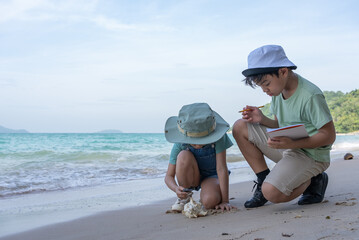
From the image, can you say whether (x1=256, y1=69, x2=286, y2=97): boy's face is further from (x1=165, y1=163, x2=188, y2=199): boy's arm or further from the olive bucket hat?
(x1=165, y1=163, x2=188, y2=199): boy's arm

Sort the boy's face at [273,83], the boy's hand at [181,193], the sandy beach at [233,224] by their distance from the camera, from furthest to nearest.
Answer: the boy's hand at [181,193] → the boy's face at [273,83] → the sandy beach at [233,224]

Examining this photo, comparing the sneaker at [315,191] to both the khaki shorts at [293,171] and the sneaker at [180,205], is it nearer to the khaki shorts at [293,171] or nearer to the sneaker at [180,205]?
the khaki shorts at [293,171]

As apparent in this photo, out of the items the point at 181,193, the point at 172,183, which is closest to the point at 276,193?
the point at 181,193

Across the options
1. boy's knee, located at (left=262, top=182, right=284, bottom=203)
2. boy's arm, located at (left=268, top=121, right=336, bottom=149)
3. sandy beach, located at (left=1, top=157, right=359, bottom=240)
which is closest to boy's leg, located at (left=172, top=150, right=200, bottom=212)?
sandy beach, located at (left=1, top=157, right=359, bottom=240)

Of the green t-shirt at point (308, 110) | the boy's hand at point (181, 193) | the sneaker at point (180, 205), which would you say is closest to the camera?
the green t-shirt at point (308, 110)

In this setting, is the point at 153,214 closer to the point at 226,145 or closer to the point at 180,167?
the point at 180,167

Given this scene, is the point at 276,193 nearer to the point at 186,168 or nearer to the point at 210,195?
the point at 210,195

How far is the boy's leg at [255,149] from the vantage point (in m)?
3.05

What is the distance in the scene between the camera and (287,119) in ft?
9.50

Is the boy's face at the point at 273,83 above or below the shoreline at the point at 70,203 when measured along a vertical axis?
above

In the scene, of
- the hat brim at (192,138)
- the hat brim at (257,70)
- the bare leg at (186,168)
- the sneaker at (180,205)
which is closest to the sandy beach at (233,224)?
the sneaker at (180,205)

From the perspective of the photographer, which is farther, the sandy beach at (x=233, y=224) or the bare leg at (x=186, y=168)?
the bare leg at (x=186, y=168)

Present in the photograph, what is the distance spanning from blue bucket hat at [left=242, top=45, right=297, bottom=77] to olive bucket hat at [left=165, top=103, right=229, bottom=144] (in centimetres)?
54

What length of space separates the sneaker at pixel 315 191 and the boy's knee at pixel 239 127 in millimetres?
657
